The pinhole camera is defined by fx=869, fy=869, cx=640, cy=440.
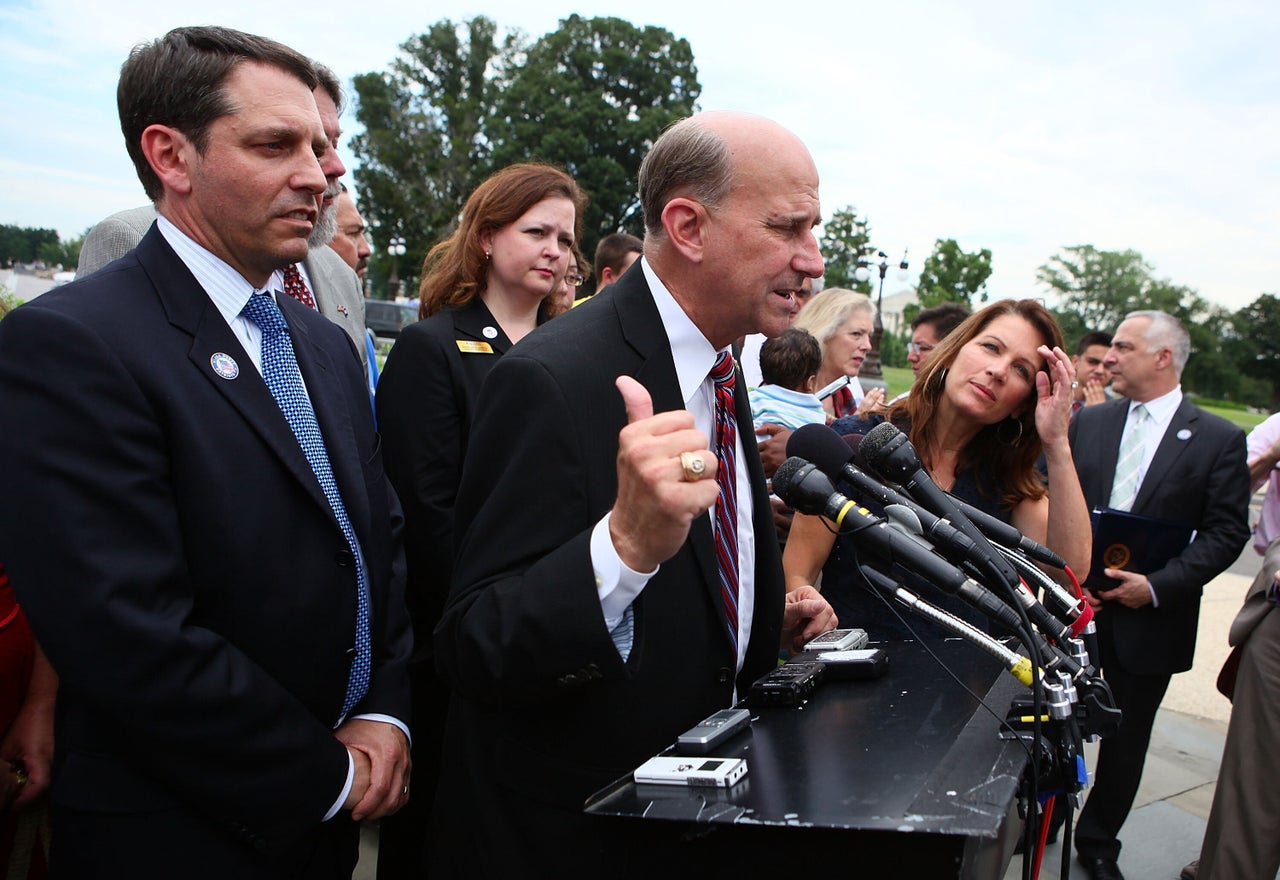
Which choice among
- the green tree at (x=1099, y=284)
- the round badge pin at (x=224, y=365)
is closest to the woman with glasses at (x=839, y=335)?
the round badge pin at (x=224, y=365)

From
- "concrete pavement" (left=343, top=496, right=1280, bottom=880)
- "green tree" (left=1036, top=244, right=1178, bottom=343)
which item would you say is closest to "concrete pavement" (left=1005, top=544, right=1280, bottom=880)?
"concrete pavement" (left=343, top=496, right=1280, bottom=880)

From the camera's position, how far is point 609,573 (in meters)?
1.48

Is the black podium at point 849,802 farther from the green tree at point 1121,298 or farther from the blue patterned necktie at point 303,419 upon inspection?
the green tree at point 1121,298

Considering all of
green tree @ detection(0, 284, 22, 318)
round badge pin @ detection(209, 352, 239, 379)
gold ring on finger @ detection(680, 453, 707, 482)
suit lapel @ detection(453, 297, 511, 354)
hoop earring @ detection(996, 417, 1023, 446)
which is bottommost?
hoop earring @ detection(996, 417, 1023, 446)

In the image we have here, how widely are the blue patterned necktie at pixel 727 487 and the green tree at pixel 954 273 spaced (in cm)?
5704

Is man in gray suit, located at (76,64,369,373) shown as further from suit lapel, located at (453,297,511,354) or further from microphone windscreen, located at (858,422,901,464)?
microphone windscreen, located at (858,422,901,464)

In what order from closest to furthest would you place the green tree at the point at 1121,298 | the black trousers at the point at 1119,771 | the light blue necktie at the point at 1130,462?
the black trousers at the point at 1119,771
the light blue necktie at the point at 1130,462
the green tree at the point at 1121,298

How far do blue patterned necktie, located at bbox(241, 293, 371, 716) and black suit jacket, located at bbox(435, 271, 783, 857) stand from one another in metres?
0.35

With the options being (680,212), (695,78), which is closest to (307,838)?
(680,212)

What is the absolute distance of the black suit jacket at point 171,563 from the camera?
155 cm

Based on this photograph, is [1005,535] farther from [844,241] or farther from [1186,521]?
[844,241]

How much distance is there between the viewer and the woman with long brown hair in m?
3.12

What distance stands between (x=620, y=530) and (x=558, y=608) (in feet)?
0.56

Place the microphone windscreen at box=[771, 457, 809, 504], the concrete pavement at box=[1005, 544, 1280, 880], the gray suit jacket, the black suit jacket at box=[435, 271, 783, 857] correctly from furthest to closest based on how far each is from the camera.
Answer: the concrete pavement at box=[1005, 544, 1280, 880] → the gray suit jacket → the microphone windscreen at box=[771, 457, 809, 504] → the black suit jacket at box=[435, 271, 783, 857]
